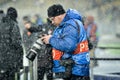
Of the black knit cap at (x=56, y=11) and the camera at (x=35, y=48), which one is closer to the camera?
the black knit cap at (x=56, y=11)

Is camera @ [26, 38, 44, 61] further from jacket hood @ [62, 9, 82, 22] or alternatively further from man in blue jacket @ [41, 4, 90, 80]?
jacket hood @ [62, 9, 82, 22]

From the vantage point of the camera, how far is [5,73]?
961cm

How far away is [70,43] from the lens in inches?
285

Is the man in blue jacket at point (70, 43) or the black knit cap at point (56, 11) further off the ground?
the black knit cap at point (56, 11)

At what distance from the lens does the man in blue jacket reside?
286 inches

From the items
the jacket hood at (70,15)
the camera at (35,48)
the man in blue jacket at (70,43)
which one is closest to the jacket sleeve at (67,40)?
the man in blue jacket at (70,43)

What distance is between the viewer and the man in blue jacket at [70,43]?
7273mm

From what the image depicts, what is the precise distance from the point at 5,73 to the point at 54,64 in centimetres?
227

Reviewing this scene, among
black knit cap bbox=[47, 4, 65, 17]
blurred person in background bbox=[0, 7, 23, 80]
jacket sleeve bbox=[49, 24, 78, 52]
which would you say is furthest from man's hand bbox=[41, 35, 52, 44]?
blurred person in background bbox=[0, 7, 23, 80]

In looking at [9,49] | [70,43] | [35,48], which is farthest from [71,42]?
→ [9,49]

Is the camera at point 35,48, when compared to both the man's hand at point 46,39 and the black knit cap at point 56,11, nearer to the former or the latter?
the man's hand at point 46,39

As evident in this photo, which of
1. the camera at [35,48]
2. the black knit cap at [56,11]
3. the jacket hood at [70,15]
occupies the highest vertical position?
the black knit cap at [56,11]

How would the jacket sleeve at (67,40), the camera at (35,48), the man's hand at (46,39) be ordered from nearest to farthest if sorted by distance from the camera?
the jacket sleeve at (67,40) < the man's hand at (46,39) < the camera at (35,48)

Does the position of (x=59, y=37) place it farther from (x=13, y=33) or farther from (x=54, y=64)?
(x=13, y=33)
